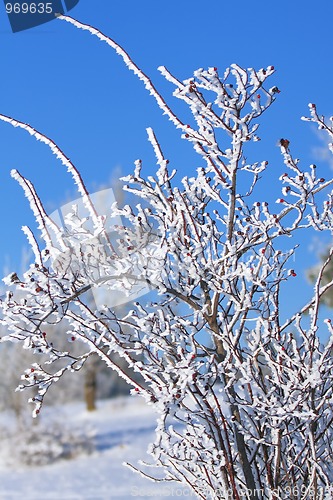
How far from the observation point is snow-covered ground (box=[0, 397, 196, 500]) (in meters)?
8.26

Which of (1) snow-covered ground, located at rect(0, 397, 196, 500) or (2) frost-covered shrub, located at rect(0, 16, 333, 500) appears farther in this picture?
(1) snow-covered ground, located at rect(0, 397, 196, 500)

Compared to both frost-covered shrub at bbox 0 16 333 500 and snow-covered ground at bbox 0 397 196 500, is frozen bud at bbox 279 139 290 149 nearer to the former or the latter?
frost-covered shrub at bbox 0 16 333 500

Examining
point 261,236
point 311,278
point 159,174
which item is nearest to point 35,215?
point 159,174

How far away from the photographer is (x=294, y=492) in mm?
2387

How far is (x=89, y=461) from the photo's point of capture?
9.62 meters

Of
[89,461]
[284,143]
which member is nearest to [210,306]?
[284,143]

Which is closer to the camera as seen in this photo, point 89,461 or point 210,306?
point 210,306

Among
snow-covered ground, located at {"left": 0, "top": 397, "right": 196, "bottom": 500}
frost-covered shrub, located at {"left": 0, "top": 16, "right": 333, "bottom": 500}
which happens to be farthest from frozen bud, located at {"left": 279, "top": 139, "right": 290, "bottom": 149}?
snow-covered ground, located at {"left": 0, "top": 397, "right": 196, "bottom": 500}

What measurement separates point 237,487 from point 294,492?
23 cm

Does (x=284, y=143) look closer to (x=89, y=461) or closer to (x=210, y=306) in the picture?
(x=210, y=306)

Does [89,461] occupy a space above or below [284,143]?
below

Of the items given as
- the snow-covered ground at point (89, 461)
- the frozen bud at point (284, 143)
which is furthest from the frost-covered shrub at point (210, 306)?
the snow-covered ground at point (89, 461)

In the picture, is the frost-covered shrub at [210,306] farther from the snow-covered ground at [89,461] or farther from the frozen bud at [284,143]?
the snow-covered ground at [89,461]

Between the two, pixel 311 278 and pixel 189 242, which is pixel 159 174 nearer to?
pixel 189 242
